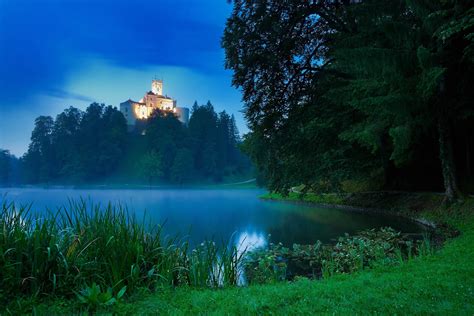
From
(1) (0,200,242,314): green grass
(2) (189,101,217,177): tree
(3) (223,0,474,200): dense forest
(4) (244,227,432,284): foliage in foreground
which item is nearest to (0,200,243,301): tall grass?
(1) (0,200,242,314): green grass

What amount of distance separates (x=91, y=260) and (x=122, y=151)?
71958 mm

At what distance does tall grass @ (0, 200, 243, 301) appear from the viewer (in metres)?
3.54

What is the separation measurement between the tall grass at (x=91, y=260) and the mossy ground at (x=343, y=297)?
1.30 feet

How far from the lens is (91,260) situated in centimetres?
402

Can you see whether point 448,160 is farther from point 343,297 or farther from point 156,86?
point 156,86

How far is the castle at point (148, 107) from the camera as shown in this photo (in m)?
81.3

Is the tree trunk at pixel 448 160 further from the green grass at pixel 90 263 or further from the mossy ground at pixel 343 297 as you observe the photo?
the green grass at pixel 90 263

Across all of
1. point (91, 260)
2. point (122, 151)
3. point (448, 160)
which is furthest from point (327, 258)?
point (122, 151)

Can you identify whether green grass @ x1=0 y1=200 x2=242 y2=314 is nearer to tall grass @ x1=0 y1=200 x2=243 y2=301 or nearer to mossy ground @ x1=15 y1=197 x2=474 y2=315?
tall grass @ x1=0 y1=200 x2=243 y2=301

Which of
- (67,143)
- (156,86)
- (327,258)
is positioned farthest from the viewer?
(156,86)

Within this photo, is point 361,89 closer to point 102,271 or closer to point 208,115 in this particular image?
point 102,271

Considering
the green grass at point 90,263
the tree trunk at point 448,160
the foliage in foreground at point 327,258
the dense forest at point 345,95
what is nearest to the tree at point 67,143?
the dense forest at point 345,95

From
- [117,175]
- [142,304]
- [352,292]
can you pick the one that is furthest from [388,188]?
[117,175]

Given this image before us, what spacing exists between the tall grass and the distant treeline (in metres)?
60.8
